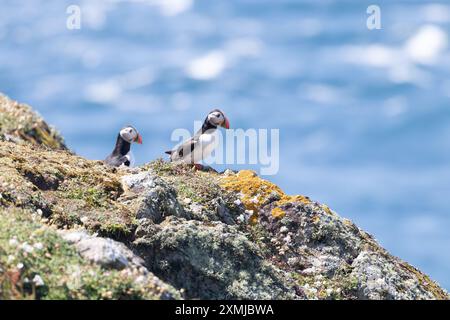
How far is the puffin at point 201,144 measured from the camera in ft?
54.5

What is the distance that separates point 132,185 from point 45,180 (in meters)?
1.21

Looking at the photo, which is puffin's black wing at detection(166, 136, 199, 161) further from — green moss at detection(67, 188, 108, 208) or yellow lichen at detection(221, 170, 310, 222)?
green moss at detection(67, 188, 108, 208)

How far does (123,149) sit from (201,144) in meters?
3.18

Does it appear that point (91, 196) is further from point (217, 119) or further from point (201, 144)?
point (217, 119)

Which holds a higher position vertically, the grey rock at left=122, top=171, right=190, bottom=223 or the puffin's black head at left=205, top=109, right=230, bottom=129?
the puffin's black head at left=205, top=109, right=230, bottom=129

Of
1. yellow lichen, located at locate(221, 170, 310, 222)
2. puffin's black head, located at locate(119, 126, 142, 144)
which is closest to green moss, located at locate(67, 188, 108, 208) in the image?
yellow lichen, located at locate(221, 170, 310, 222)

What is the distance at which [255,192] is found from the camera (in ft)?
44.5

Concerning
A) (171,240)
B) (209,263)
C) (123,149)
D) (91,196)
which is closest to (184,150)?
(123,149)

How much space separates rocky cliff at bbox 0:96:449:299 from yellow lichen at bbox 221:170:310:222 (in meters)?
0.02

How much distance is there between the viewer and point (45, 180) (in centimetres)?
1256

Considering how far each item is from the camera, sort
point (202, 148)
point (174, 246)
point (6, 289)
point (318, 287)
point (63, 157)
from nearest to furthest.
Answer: point (6, 289), point (174, 246), point (318, 287), point (63, 157), point (202, 148)

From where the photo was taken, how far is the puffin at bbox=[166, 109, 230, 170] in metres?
16.6
